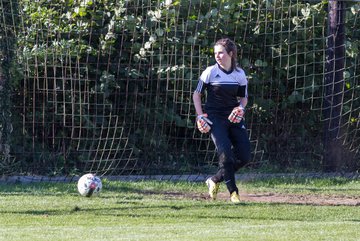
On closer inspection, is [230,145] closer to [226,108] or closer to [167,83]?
[226,108]

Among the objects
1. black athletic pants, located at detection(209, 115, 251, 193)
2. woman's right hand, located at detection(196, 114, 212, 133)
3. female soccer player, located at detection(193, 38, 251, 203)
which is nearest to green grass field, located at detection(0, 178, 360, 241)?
black athletic pants, located at detection(209, 115, 251, 193)

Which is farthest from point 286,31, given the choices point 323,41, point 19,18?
point 19,18

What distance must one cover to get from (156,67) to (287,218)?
15.3 ft

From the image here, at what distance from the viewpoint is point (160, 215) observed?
28.3ft

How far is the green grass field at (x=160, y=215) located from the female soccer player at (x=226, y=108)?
430 millimetres

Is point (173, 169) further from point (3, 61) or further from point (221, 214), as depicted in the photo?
point (221, 214)

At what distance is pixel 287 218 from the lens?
859cm

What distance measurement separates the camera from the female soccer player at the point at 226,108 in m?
9.57

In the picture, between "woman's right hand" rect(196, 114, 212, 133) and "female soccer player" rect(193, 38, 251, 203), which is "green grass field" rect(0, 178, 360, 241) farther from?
"woman's right hand" rect(196, 114, 212, 133)

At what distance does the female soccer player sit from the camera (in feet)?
31.4

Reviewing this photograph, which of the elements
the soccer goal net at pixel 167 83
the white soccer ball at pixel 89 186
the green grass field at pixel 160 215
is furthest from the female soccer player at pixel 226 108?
the soccer goal net at pixel 167 83

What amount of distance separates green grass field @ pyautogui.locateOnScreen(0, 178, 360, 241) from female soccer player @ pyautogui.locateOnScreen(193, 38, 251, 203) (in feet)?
1.41

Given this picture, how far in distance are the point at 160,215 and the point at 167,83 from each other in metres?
4.31

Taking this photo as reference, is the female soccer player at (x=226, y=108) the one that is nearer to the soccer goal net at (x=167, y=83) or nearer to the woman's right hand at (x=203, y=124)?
the woman's right hand at (x=203, y=124)
